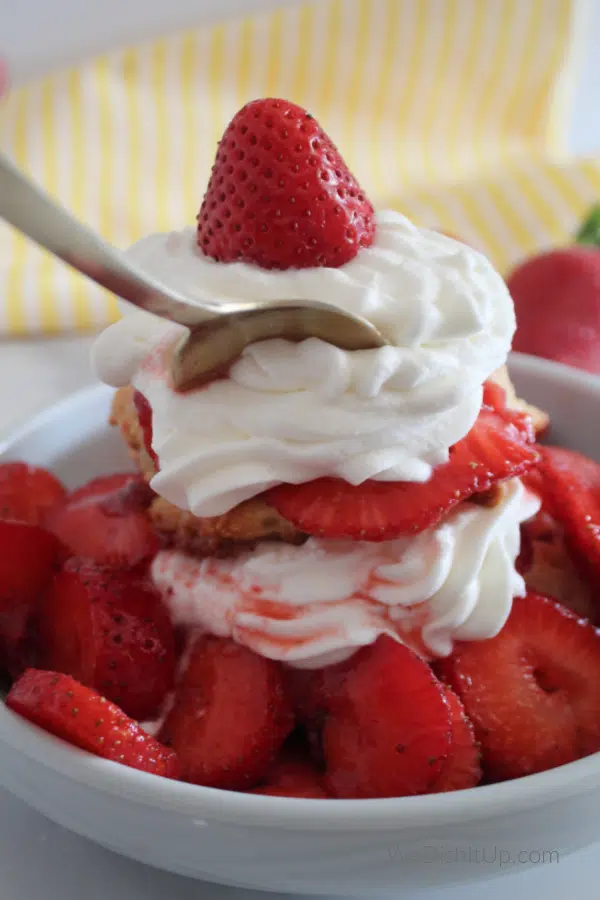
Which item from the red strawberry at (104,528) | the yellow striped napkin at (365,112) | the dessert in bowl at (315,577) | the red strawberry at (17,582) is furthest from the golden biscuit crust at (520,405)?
the yellow striped napkin at (365,112)

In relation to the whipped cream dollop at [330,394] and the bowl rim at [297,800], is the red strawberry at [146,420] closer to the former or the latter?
the whipped cream dollop at [330,394]

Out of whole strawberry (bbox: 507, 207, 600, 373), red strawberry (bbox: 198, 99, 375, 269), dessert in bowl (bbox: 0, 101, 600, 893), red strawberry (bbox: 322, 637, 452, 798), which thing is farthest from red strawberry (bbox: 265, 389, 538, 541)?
whole strawberry (bbox: 507, 207, 600, 373)

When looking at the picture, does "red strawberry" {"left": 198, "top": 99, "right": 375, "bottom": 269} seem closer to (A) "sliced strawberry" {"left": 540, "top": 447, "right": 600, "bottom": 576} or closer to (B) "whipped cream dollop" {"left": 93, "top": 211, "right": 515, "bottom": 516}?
(B) "whipped cream dollop" {"left": 93, "top": 211, "right": 515, "bottom": 516}

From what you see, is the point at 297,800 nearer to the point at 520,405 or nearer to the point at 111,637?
the point at 111,637

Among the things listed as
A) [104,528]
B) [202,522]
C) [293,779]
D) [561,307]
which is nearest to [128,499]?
[104,528]

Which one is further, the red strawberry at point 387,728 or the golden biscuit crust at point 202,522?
the golden biscuit crust at point 202,522

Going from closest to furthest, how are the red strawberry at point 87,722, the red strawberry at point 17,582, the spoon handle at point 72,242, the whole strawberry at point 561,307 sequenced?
the spoon handle at point 72,242
the red strawberry at point 87,722
the red strawberry at point 17,582
the whole strawberry at point 561,307
